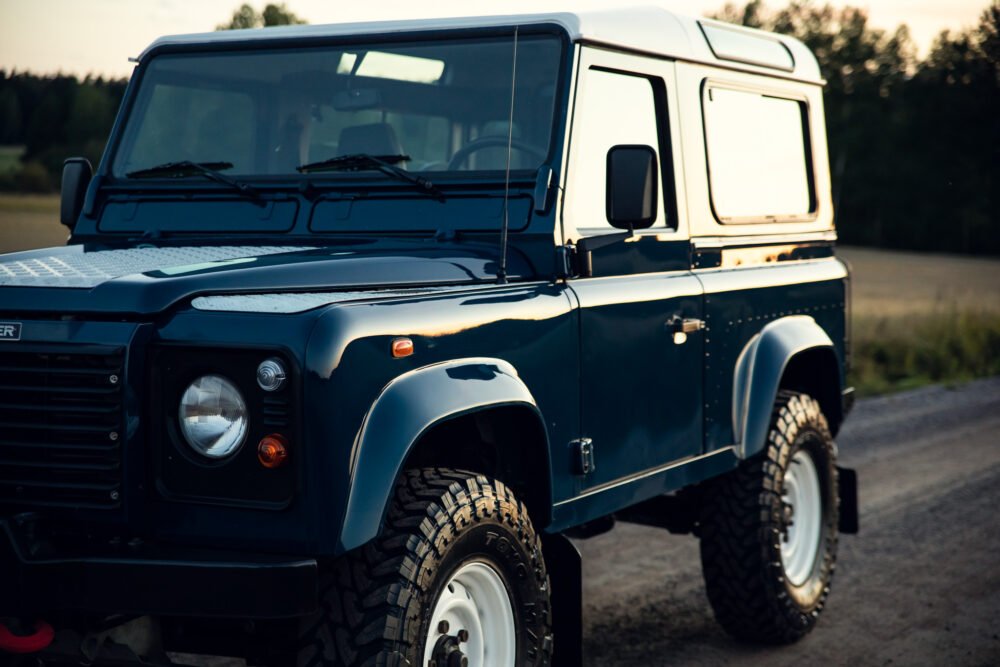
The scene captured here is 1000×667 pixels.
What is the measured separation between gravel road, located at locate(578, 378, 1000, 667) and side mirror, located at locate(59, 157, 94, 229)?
101 inches

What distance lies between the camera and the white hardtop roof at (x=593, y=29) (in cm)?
422

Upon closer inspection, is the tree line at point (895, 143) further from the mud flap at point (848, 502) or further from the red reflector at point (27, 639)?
the red reflector at point (27, 639)

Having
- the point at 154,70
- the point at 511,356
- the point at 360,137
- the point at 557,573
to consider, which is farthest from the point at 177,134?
the point at 557,573

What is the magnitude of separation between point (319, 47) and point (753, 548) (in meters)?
2.54

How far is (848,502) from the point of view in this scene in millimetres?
5926

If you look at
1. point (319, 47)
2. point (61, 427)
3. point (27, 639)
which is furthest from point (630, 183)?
point (27, 639)

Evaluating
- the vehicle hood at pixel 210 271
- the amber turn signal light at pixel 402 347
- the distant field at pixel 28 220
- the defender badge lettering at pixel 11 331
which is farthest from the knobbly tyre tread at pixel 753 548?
the distant field at pixel 28 220

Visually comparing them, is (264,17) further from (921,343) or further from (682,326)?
(921,343)

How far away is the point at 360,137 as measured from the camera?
14.2ft

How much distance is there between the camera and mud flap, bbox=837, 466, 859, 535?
19.4ft

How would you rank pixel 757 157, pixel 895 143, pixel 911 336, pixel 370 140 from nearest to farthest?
pixel 370 140 < pixel 757 157 < pixel 911 336 < pixel 895 143

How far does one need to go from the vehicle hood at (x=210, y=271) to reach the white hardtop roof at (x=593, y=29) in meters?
0.82

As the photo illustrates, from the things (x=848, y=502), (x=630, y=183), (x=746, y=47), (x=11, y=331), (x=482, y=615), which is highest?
(x=746, y=47)

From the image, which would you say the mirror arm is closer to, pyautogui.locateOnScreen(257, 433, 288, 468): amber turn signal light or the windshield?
the windshield
